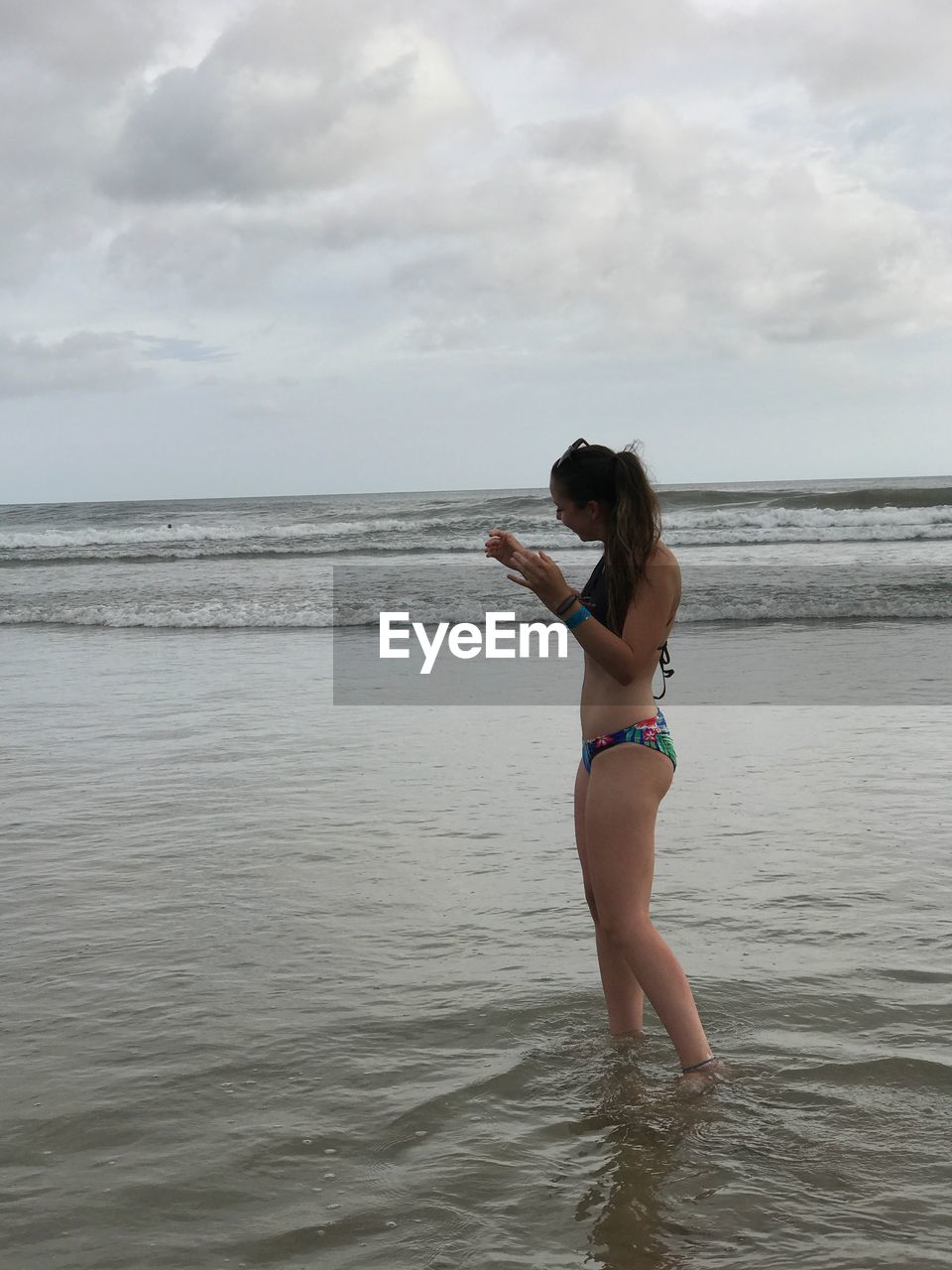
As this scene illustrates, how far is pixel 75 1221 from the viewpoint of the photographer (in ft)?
8.43

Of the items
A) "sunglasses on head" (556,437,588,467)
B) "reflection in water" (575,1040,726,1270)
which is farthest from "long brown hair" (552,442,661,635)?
"reflection in water" (575,1040,726,1270)

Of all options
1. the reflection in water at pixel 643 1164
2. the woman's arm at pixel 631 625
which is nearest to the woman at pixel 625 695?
the woman's arm at pixel 631 625

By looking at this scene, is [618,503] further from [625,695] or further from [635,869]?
[635,869]

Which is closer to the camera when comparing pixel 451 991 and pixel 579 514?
pixel 579 514

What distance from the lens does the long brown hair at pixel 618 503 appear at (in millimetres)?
3016

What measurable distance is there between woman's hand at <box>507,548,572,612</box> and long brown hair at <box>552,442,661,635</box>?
6.7 inches

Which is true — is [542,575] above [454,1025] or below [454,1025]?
above

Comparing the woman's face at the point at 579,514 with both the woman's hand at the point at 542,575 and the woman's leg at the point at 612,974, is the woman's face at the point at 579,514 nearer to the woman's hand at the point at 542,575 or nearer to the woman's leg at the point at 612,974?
the woman's hand at the point at 542,575

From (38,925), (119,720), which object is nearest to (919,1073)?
(38,925)

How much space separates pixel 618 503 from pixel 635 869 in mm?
975

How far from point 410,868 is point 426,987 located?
1.30 metres

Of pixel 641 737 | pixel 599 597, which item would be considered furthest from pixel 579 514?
pixel 641 737

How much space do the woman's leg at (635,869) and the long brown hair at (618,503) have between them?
387mm

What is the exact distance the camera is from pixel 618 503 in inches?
120
